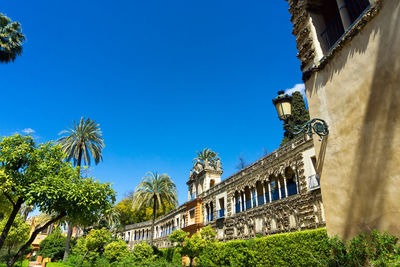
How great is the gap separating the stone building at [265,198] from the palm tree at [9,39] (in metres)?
20.3

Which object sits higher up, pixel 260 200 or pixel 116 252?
pixel 260 200

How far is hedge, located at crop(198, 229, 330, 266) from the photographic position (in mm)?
13444

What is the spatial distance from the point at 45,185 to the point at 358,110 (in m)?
11.5

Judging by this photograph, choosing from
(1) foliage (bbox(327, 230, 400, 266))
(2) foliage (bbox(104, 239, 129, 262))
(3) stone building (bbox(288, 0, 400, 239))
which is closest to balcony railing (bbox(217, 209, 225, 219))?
(2) foliage (bbox(104, 239, 129, 262))

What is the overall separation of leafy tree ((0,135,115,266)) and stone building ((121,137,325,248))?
1127 cm

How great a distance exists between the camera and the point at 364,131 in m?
4.19

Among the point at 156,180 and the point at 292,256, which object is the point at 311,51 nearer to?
the point at 292,256

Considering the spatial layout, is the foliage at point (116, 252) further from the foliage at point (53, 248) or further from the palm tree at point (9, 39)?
the palm tree at point (9, 39)

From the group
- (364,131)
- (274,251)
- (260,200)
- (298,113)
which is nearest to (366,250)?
(364,131)

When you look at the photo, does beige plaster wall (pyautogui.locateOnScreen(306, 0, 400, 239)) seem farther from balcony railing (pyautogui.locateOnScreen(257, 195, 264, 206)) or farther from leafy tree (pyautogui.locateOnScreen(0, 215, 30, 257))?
leafy tree (pyautogui.locateOnScreen(0, 215, 30, 257))

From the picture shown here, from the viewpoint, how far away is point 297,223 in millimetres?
15781

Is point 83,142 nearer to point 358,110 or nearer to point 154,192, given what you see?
point 154,192

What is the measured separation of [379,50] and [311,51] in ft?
6.08

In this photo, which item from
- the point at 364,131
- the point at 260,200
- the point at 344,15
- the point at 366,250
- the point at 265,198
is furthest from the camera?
the point at 260,200
